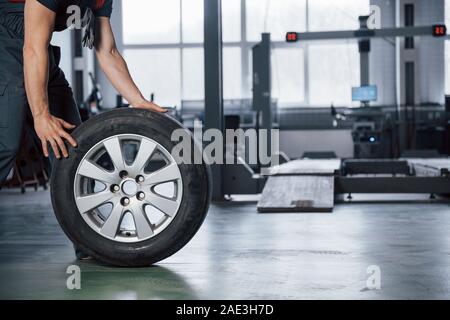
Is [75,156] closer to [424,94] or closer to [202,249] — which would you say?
[202,249]

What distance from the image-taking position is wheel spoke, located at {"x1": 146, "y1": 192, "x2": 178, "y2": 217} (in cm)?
253

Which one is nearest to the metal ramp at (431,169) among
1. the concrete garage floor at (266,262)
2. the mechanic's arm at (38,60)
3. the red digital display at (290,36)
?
the concrete garage floor at (266,262)

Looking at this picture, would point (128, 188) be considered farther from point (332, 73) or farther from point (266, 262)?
point (332, 73)

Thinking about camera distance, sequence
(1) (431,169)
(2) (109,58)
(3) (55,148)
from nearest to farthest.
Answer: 1. (3) (55,148)
2. (2) (109,58)
3. (1) (431,169)

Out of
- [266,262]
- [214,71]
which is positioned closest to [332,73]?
[214,71]

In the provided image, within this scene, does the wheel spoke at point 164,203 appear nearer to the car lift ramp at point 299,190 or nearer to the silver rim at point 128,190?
the silver rim at point 128,190

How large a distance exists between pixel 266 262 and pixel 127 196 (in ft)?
2.18

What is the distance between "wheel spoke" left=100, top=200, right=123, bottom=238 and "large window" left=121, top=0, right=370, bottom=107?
12235 mm

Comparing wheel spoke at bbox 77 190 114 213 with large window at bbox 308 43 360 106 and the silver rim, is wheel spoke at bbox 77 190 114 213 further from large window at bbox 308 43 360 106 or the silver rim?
large window at bbox 308 43 360 106

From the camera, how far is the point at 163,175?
254 cm

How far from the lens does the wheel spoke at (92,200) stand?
2543 mm
